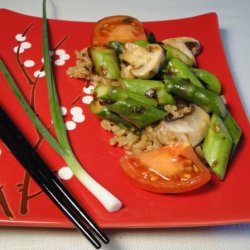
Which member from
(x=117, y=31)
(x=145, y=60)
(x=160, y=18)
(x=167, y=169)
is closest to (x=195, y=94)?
(x=145, y=60)

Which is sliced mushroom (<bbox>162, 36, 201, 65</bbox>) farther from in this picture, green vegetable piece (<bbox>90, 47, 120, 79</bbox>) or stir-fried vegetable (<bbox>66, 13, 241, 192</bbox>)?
green vegetable piece (<bbox>90, 47, 120, 79</bbox>)

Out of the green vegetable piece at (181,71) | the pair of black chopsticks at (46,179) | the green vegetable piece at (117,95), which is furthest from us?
the green vegetable piece at (181,71)

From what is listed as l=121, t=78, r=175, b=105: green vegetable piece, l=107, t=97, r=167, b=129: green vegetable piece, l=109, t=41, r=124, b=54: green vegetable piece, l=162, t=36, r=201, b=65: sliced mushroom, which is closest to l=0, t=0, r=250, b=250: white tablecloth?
l=162, t=36, r=201, b=65: sliced mushroom

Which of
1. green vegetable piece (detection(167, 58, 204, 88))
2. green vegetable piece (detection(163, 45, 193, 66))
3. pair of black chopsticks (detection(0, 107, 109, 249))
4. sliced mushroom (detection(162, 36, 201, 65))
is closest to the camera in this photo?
pair of black chopsticks (detection(0, 107, 109, 249))

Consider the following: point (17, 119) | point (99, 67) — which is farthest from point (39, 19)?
point (17, 119)

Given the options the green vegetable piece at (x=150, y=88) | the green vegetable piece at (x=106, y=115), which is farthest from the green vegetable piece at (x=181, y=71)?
the green vegetable piece at (x=106, y=115)

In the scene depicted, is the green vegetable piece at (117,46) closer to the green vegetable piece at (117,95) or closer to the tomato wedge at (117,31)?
the tomato wedge at (117,31)

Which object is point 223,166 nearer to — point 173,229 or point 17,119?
point 173,229
